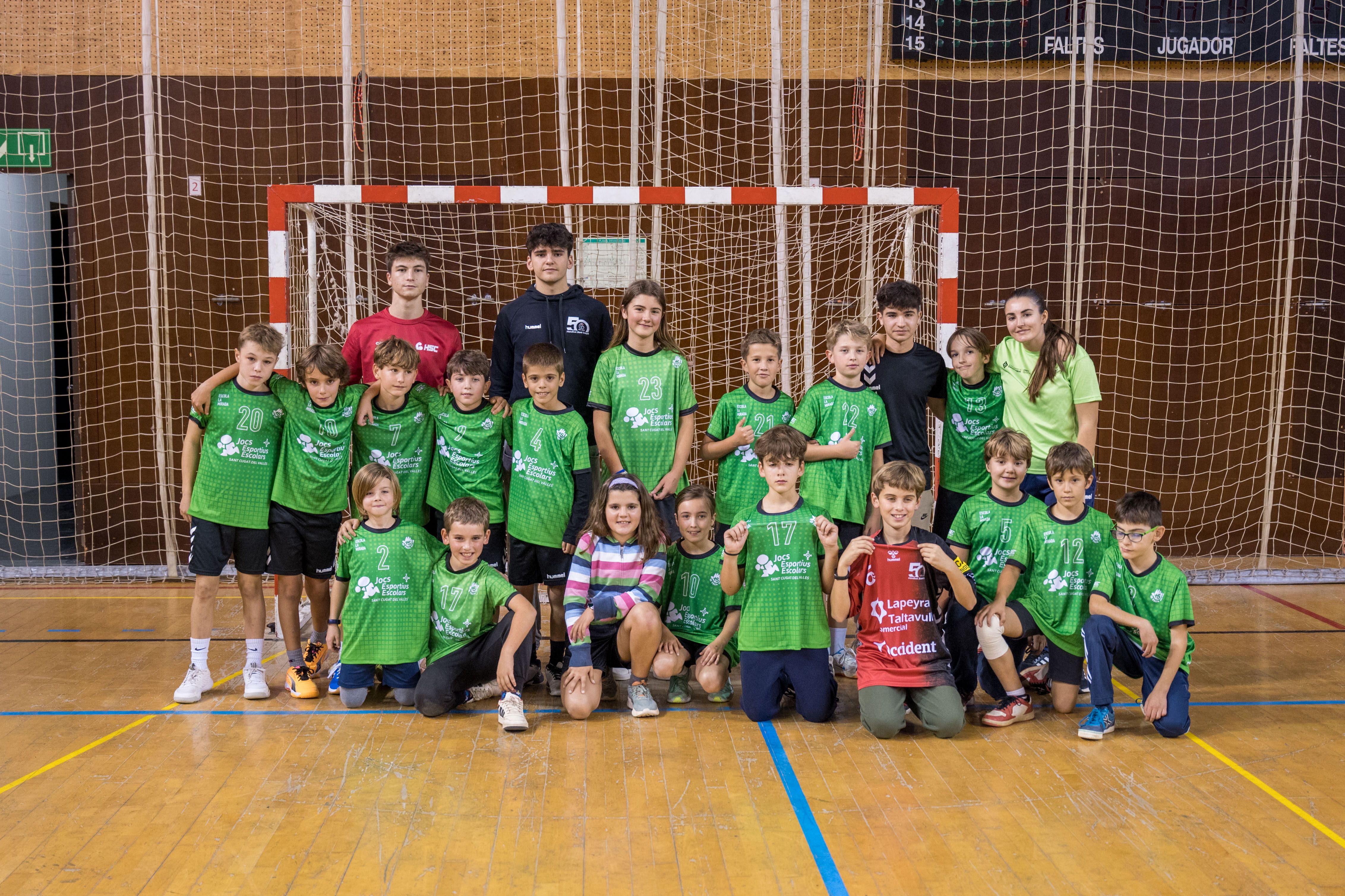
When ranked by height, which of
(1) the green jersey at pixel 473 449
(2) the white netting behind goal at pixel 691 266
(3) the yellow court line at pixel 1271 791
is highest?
(2) the white netting behind goal at pixel 691 266

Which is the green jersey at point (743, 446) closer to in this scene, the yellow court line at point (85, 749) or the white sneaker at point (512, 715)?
the white sneaker at point (512, 715)

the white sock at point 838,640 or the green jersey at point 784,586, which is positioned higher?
the green jersey at point 784,586

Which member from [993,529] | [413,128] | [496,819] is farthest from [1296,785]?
[413,128]

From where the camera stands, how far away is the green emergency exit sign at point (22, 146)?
6.28 metres

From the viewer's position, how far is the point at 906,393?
4.05 meters

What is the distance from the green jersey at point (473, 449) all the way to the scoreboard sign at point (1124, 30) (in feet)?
13.1

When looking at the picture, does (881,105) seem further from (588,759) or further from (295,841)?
(295,841)

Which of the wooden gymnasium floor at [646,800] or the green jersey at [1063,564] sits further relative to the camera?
the green jersey at [1063,564]

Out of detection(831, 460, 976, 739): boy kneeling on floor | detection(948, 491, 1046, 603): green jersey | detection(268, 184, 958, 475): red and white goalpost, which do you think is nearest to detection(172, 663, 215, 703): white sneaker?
detection(268, 184, 958, 475): red and white goalpost

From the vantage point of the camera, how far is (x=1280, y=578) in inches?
235

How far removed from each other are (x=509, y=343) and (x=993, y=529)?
2026 mm

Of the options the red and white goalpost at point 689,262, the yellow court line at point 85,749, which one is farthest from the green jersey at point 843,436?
the yellow court line at point 85,749

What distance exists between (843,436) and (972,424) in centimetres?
60

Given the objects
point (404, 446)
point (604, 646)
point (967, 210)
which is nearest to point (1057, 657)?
point (604, 646)
